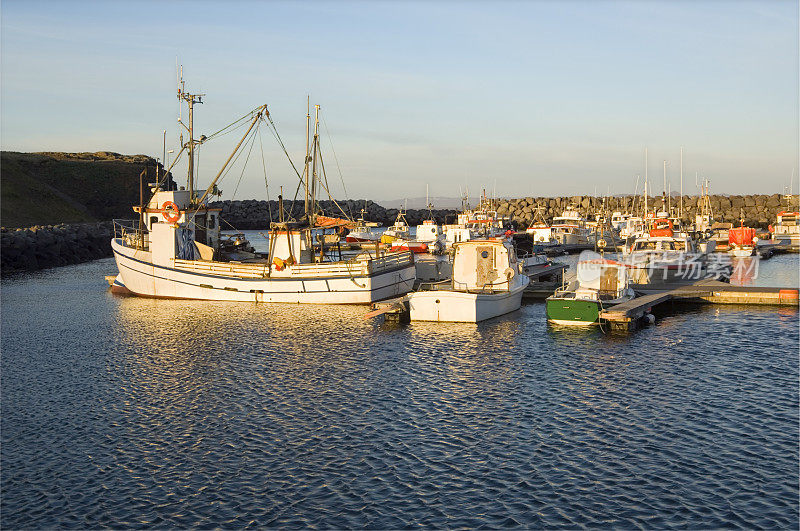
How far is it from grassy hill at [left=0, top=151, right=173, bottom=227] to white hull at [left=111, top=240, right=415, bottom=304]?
6397cm

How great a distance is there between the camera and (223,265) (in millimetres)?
44406

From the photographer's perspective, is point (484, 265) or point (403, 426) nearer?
point (403, 426)

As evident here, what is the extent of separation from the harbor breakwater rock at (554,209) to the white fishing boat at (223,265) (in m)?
57.7

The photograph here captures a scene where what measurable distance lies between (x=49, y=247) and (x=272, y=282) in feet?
150

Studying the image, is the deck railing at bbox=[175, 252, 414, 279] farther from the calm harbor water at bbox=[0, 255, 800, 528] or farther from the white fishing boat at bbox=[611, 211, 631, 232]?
the white fishing boat at bbox=[611, 211, 631, 232]

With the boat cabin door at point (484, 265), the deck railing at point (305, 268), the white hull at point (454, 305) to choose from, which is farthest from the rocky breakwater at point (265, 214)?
the white hull at point (454, 305)

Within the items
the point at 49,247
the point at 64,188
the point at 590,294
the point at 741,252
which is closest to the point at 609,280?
the point at 590,294

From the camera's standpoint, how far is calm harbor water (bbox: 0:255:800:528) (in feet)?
51.4

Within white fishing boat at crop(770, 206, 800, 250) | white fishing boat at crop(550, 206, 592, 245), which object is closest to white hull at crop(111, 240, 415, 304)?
white fishing boat at crop(550, 206, 592, 245)

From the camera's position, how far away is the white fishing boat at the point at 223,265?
4228 cm

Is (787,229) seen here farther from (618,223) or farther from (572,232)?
(572,232)

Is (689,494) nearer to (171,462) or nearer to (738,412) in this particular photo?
(738,412)

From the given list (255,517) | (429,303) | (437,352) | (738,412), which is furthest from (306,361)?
(738,412)

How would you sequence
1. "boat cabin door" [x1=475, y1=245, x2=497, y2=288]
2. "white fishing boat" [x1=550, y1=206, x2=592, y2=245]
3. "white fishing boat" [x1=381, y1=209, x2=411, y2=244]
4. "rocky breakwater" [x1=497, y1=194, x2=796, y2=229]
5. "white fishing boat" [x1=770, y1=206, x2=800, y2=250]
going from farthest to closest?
"rocky breakwater" [x1=497, y1=194, x2=796, y2=229] < "white fishing boat" [x1=550, y1=206, x2=592, y2=245] < "white fishing boat" [x1=770, y1=206, x2=800, y2=250] < "white fishing boat" [x1=381, y1=209, x2=411, y2=244] < "boat cabin door" [x1=475, y1=245, x2=497, y2=288]
